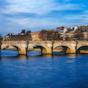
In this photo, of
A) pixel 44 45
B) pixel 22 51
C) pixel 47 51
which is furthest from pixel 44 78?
pixel 47 51

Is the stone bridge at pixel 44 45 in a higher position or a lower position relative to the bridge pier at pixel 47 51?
higher

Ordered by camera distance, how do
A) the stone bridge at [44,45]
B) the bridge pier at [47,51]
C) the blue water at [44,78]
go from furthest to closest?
the bridge pier at [47,51] < the stone bridge at [44,45] < the blue water at [44,78]

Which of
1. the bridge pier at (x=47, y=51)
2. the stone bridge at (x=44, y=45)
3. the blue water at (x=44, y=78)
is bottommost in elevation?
the blue water at (x=44, y=78)

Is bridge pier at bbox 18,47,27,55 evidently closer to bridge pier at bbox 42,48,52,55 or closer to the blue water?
bridge pier at bbox 42,48,52,55

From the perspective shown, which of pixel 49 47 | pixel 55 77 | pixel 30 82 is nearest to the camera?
pixel 30 82

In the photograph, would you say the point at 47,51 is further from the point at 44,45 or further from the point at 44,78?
the point at 44,78

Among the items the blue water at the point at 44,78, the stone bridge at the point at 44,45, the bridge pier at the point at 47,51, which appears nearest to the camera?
the blue water at the point at 44,78

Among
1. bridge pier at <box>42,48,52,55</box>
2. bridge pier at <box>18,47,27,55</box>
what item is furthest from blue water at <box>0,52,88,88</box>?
bridge pier at <box>42,48,52,55</box>

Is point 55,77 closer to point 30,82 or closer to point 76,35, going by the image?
point 30,82

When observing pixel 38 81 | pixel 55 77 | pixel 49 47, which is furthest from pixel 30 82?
pixel 49 47

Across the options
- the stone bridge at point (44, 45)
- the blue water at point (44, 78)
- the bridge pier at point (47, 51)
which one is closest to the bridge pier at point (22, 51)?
the stone bridge at point (44, 45)

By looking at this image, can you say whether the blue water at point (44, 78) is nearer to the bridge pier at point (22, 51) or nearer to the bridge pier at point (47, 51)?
the bridge pier at point (22, 51)

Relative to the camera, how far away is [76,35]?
9362 cm

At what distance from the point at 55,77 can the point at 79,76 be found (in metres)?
2.09
